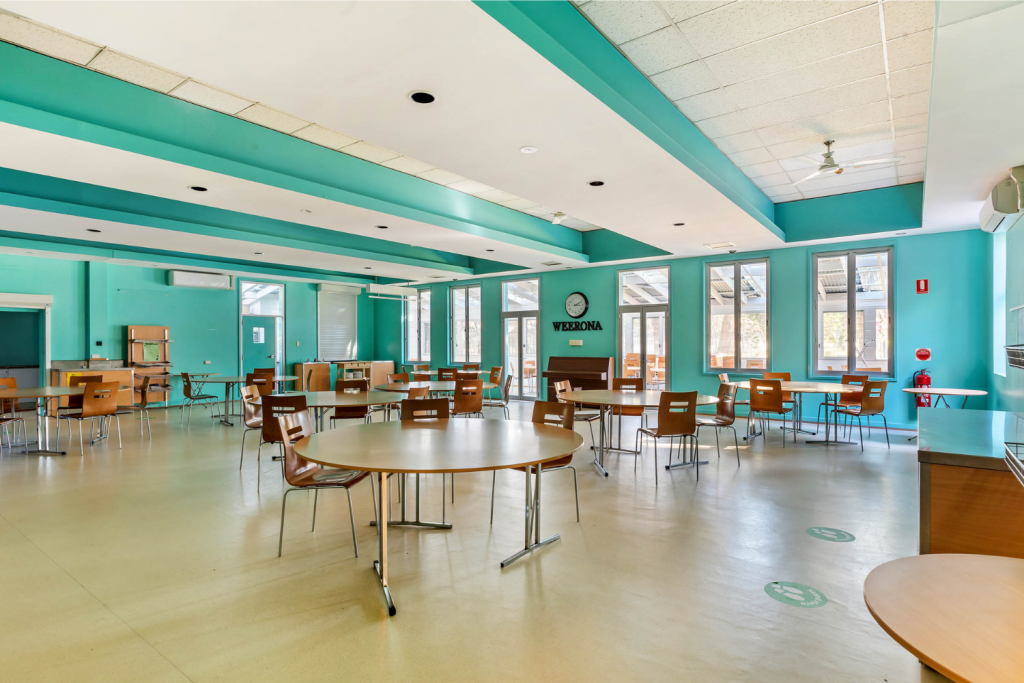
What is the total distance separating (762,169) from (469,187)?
12.4 ft

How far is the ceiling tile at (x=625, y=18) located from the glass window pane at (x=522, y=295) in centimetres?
851

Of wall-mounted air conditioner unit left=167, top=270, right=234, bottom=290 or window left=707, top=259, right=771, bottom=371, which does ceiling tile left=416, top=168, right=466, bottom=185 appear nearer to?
window left=707, top=259, right=771, bottom=371

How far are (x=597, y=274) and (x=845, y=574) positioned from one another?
8569 millimetres

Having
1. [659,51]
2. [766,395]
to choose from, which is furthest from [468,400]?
[659,51]

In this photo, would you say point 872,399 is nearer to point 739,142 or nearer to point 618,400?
point 618,400

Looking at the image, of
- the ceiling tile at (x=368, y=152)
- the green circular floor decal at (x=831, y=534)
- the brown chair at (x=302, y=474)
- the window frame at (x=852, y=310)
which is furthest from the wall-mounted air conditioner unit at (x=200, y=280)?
the green circular floor decal at (x=831, y=534)

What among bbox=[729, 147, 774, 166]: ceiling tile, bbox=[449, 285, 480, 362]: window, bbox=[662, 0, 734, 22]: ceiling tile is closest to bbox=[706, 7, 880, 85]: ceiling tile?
bbox=[662, 0, 734, 22]: ceiling tile

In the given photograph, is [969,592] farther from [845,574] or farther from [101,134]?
[101,134]

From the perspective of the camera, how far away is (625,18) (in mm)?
3559

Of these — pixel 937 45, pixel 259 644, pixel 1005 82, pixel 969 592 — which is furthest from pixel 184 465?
pixel 1005 82

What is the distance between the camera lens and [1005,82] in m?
3.00

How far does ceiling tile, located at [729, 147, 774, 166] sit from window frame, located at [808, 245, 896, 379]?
3.09 metres

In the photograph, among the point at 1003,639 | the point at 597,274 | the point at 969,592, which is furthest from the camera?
the point at 597,274

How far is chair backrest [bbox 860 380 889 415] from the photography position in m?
6.54
